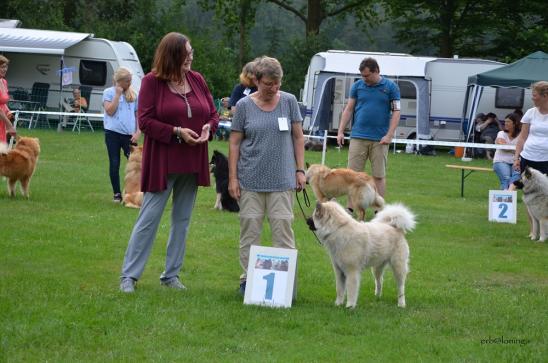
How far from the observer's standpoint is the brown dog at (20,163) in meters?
10.4

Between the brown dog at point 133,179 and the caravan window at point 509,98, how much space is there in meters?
15.1

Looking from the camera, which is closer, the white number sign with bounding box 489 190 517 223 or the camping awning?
the white number sign with bounding box 489 190 517 223

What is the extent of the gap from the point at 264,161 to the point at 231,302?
962 millimetres

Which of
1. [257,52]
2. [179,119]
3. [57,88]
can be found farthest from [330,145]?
[257,52]

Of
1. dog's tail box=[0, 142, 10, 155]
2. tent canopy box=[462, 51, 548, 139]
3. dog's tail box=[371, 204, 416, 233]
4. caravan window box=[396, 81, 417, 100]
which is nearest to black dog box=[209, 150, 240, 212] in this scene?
dog's tail box=[0, 142, 10, 155]

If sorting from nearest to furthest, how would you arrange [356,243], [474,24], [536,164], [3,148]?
[356,243] → [536,164] → [3,148] → [474,24]

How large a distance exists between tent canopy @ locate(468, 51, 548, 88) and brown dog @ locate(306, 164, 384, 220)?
33.3ft

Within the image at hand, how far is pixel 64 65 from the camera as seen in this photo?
25.6 metres

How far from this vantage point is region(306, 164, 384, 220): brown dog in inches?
380

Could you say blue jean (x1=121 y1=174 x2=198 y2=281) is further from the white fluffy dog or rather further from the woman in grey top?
the white fluffy dog

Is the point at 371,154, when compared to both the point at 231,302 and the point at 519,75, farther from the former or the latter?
the point at 519,75

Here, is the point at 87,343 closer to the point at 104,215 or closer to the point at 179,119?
the point at 179,119

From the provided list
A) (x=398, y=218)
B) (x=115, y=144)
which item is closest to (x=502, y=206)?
(x=115, y=144)

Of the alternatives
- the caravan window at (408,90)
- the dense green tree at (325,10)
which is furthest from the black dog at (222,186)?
the dense green tree at (325,10)
